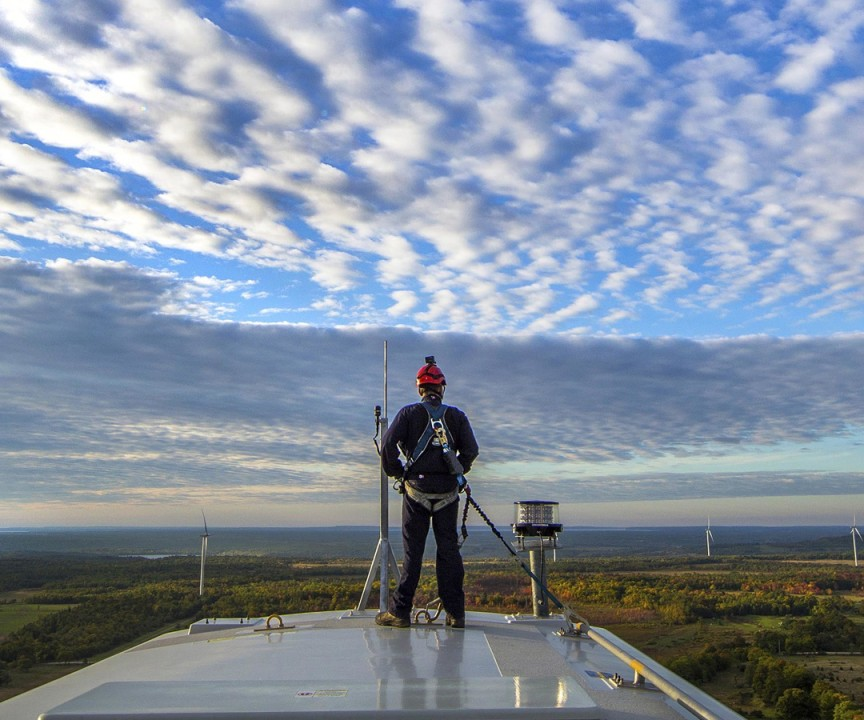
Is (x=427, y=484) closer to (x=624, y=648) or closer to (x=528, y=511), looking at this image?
(x=528, y=511)

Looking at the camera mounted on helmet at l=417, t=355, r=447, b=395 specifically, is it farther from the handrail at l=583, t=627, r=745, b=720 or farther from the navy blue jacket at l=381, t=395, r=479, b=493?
the handrail at l=583, t=627, r=745, b=720

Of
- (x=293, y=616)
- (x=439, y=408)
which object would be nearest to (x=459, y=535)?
(x=439, y=408)

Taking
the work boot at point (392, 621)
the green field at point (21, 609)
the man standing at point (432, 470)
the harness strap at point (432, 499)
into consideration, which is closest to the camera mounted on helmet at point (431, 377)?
the man standing at point (432, 470)

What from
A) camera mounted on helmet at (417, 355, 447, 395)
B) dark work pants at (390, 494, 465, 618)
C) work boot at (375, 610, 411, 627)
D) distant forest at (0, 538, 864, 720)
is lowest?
distant forest at (0, 538, 864, 720)

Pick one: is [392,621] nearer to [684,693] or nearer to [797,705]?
[684,693]

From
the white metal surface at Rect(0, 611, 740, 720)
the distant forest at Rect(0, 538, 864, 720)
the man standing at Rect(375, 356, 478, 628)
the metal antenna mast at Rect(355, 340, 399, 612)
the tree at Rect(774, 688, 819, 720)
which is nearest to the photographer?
the white metal surface at Rect(0, 611, 740, 720)

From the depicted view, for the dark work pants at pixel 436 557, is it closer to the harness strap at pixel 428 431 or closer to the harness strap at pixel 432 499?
the harness strap at pixel 432 499

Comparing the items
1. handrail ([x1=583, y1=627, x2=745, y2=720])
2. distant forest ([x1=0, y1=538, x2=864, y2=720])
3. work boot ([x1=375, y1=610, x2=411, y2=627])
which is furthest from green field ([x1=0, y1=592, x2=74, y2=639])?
handrail ([x1=583, y1=627, x2=745, y2=720])

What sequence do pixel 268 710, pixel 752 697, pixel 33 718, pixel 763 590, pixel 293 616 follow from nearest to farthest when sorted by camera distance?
pixel 268 710 → pixel 33 718 → pixel 293 616 → pixel 752 697 → pixel 763 590
